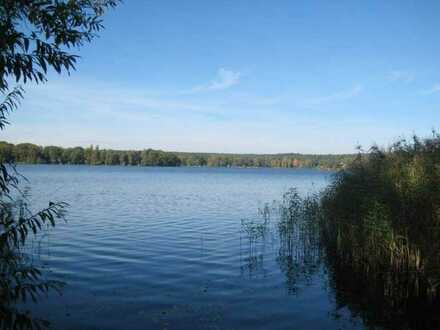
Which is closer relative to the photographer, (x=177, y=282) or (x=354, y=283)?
(x=177, y=282)

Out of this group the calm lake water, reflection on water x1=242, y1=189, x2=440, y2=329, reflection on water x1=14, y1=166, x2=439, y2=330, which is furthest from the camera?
reflection on water x1=242, y1=189, x2=440, y2=329

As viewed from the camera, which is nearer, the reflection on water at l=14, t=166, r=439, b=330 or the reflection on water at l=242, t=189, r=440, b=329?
the reflection on water at l=14, t=166, r=439, b=330

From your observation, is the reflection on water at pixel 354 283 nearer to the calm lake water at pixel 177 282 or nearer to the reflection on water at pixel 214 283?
the reflection on water at pixel 214 283

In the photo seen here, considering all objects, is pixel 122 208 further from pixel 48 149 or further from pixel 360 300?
pixel 48 149

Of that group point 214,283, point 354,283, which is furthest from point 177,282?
point 354,283

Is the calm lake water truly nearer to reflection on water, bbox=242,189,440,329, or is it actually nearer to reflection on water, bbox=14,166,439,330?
reflection on water, bbox=14,166,439,330

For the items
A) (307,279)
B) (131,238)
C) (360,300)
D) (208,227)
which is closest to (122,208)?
(208,227)

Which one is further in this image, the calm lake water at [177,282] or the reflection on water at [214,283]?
the reflection on water at [214,283]

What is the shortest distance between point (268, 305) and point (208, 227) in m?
14.3

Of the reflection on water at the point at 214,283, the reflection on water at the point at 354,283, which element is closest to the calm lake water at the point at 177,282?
the reflection on water at the point at 214,283

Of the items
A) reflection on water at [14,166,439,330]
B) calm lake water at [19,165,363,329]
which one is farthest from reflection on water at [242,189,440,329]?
calm lake water at [19,165,363,329]

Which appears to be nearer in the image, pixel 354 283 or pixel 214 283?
pixel 214 283

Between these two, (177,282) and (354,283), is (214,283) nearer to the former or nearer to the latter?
(177,282)

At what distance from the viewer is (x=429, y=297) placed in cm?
1216
